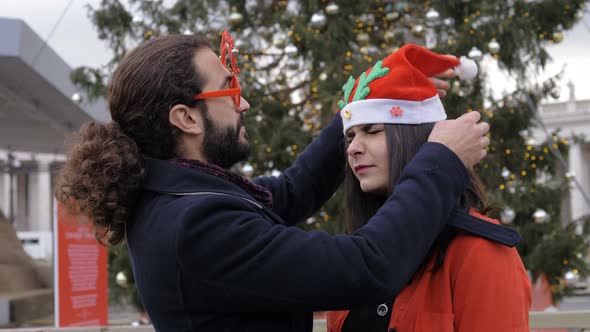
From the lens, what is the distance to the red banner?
19.1ft

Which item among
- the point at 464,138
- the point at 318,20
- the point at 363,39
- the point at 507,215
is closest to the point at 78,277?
the point at 318,20

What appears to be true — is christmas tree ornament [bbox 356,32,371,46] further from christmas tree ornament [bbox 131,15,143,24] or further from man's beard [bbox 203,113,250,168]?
man's beard [bbox 203,113,250,168]

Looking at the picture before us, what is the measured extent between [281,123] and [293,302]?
16.3ft

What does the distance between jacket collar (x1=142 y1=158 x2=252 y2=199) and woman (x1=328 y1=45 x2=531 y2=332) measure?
0.41 meters

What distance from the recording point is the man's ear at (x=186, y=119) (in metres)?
1.86

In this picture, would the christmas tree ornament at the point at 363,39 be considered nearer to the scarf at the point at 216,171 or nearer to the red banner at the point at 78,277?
the red banner at the point at 78,277

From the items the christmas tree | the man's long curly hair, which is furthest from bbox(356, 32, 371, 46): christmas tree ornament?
the man's long curly hair

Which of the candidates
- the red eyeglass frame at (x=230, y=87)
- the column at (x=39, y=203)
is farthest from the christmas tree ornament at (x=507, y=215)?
the column at (x=39, y=203)

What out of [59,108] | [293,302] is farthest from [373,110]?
[59,108]

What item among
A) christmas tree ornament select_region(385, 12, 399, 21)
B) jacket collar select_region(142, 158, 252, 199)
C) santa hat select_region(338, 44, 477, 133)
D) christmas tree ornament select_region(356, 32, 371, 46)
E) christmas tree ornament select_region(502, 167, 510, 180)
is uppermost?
christmas tree ornament select_region(385, 12, 399, 21)

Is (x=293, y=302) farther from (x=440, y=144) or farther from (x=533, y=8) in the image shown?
(x=533, y=8)

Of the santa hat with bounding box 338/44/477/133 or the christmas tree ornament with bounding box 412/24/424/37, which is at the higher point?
the christmas tree ornament with bounding box 412/24/424/37

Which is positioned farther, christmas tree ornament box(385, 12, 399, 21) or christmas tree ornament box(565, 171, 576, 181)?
christmas tree ornament box(565, 171, 576, 181)

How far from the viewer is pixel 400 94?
2.00 metres
